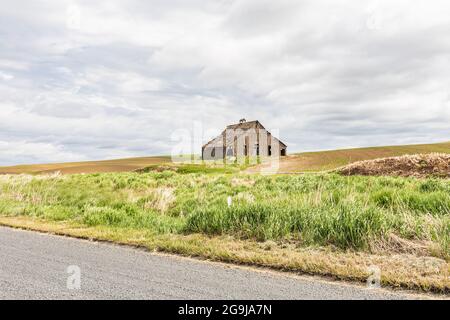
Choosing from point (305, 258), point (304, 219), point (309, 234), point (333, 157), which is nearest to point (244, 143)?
point (333, 157)

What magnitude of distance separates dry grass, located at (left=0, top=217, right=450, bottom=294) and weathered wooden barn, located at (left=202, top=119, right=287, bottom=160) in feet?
194

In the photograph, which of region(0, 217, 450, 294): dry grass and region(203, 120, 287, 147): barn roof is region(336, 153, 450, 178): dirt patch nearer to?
region(0, 217, 450, 294): dry grass

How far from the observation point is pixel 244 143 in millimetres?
71125

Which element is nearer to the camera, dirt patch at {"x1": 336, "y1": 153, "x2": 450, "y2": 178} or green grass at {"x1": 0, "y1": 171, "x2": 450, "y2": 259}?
green grass at {"x1": 0, "y1": 171, "x2": 450, "y2": 259}

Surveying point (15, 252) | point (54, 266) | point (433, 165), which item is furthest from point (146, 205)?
point (433, 165)

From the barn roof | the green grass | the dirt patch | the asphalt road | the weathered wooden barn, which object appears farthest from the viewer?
the barn roof

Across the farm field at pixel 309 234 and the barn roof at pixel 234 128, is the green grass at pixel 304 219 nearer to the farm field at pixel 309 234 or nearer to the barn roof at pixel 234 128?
the farm field at pixel 309 234

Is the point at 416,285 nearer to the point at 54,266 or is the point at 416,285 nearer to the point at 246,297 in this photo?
the point at 246,297

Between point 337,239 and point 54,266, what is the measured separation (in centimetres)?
551

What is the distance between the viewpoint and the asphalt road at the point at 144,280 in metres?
6.08

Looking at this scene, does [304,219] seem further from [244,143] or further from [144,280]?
[244,143]

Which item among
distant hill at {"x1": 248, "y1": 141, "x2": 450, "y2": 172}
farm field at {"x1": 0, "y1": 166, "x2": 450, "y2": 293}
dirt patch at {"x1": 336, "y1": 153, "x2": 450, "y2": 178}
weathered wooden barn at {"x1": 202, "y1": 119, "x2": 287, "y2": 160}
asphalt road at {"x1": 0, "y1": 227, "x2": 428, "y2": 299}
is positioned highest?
weathered wooden barn at {"x1": 202, "y1": 119, "x2": 287, "y2": 160}

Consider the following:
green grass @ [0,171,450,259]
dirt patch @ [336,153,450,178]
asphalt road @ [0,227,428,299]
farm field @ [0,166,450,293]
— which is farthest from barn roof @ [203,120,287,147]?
asphalt road @ [0,227,428,299]

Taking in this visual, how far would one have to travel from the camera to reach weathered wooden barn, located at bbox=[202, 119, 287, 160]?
70.8 meters
